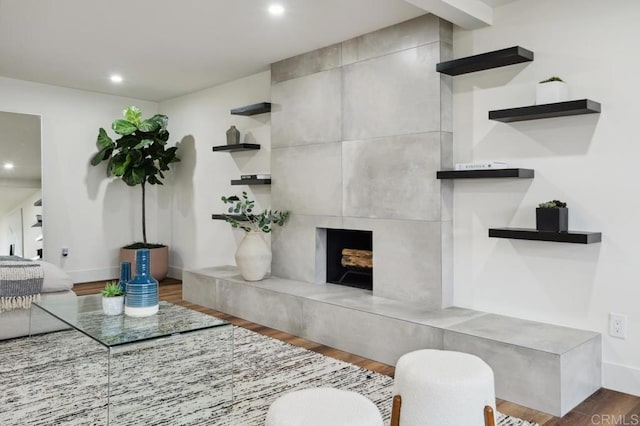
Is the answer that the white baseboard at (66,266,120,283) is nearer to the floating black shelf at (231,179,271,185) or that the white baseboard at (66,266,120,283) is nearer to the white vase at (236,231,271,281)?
the floating black shelf at (231,179,271,185)

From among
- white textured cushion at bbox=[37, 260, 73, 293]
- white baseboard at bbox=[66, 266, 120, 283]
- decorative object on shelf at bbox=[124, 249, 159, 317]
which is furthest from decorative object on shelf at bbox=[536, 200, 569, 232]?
white baseboard at bbox=[66, 266, 120, 283]

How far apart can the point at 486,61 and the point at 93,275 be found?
5287mm

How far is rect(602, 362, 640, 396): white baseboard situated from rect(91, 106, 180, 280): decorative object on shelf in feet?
16.1

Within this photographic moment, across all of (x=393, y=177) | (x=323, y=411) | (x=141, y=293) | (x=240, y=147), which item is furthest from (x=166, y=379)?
(x=240, y=147)

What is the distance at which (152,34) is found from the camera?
4.01 meters

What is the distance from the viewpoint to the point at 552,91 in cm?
296

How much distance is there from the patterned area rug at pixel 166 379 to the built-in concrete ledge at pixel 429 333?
0.23m

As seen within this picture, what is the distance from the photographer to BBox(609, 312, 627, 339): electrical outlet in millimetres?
2848

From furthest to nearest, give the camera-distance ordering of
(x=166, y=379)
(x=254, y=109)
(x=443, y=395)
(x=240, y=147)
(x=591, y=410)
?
(x=240, y=147) → (x=254, y=109) → (x=166, y=379) → (x=591, y=410) → (x=443, y=395)

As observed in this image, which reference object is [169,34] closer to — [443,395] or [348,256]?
[348,256]

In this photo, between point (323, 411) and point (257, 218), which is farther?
point (257, 218)

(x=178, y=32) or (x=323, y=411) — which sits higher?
(x=178, y=32)

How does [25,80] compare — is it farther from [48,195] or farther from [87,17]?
[87,17]

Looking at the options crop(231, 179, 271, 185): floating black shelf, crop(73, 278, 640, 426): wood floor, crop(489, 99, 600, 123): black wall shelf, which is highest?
crop(489, 99, 600, 123): black wall shelf
